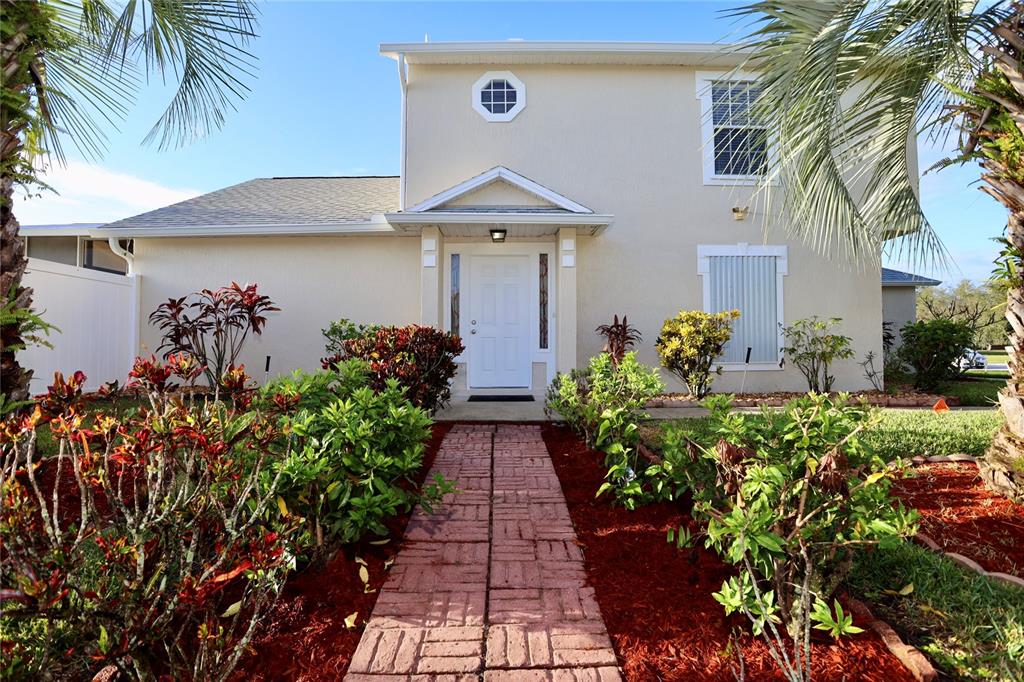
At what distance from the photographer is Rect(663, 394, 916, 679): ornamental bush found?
1897 mm

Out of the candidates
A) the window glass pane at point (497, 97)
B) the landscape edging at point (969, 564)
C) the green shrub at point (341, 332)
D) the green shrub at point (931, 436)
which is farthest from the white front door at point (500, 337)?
the landscape edging at point (969, 564)

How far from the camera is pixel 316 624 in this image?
222 cm

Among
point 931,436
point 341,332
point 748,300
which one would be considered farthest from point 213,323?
point 931,436

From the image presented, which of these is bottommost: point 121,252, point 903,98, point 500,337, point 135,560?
point 135,560

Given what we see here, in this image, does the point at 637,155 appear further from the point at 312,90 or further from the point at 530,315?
the point at 312,90

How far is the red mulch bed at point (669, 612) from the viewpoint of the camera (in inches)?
76.0

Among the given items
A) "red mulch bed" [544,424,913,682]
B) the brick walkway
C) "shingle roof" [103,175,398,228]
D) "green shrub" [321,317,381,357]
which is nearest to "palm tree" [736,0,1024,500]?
"red mulch bed" [544,424,913,682]

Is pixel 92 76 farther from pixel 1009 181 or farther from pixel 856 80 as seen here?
pixel 1009 181

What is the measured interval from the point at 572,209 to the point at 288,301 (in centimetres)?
504

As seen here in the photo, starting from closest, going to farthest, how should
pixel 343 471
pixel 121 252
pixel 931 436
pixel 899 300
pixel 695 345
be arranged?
1. pixel 343 471
2. pixel 931 436
3. pixel 695 345
4. pixel 121 252
5. pixel 899 300

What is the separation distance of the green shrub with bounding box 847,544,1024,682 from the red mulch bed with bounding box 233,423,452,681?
2.17 metres

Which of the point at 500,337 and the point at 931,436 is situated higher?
the point at 500,337

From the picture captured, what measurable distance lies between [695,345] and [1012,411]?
4.53 meters

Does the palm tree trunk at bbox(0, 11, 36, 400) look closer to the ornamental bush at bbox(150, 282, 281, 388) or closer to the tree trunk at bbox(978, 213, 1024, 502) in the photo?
the ornamental bush at bbox(150, 282, 281, 388)
